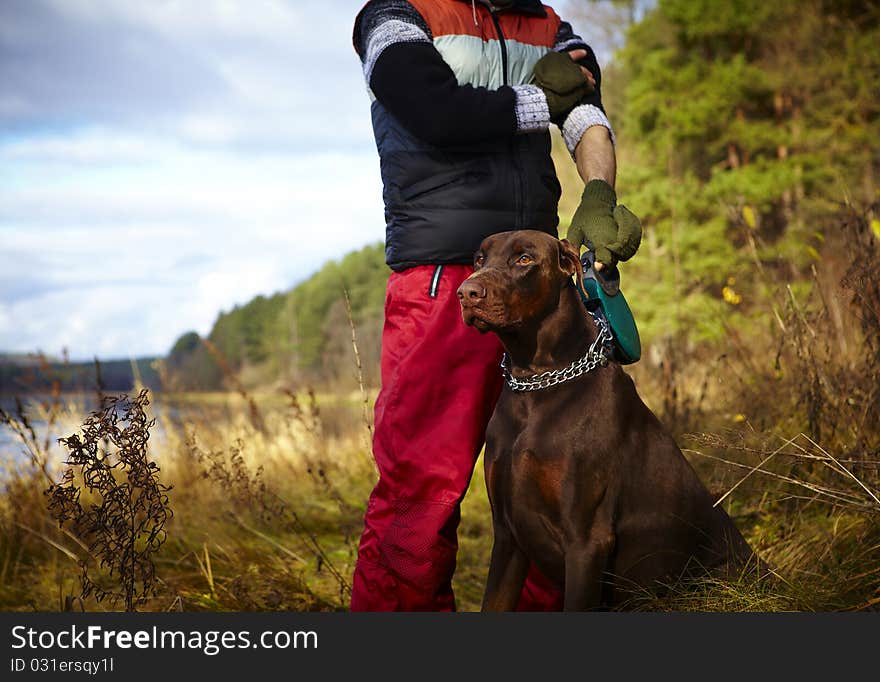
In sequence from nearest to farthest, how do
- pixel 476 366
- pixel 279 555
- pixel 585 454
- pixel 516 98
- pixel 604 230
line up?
pixel 585 454 < pixel 604 230 < pixel 516 98 < pixel 476 366 < pixel 279 555

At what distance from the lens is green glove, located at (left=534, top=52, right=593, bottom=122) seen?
2.58m

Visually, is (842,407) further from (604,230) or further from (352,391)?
(352,391)

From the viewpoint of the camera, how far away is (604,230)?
2.37 meters

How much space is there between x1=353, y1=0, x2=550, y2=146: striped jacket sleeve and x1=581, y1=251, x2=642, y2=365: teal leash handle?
0.48 m

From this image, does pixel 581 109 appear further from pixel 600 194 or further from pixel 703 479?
pixel 703 479

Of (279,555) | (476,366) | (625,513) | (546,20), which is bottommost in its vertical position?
(279,555)

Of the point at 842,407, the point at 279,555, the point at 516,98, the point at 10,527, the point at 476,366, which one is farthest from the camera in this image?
the point at 10,527

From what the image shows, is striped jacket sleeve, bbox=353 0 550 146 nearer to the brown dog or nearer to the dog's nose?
the brown dog

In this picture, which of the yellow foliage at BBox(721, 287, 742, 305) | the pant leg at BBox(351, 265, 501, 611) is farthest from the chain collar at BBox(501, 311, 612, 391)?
the yellow foliage at BBox(721, 287, 742, 305)

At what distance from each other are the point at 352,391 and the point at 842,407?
6.84 m

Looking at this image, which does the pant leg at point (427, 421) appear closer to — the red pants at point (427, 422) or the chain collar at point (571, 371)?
the red pants at point (427, 422)

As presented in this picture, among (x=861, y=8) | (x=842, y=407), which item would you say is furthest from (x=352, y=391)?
(x=861, y=8)

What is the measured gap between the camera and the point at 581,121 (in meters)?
2.67

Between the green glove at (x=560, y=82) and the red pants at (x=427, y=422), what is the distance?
1.94 ft
